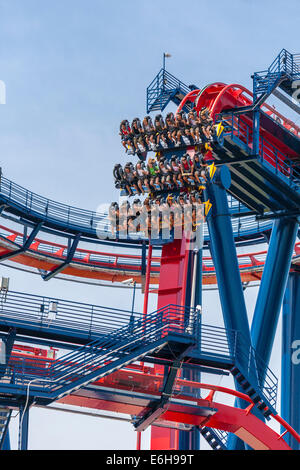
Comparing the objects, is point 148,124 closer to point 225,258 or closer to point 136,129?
point 136,129

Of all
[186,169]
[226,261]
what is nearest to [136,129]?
[186,169]

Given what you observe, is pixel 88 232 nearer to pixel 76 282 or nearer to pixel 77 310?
pixel 76 282

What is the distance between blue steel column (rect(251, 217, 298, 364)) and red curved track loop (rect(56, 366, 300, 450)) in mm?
6472

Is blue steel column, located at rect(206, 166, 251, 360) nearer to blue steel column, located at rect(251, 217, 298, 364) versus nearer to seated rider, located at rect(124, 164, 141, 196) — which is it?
blue steel column, located at rect(251, 217, 298, 364)

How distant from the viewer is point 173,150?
41.0 meters

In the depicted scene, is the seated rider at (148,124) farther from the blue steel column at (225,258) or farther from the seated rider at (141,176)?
the blue steel column at (225,258)

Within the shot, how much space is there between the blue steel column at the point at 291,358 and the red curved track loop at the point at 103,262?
7.42 feet

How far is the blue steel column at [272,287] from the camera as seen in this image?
43.6m

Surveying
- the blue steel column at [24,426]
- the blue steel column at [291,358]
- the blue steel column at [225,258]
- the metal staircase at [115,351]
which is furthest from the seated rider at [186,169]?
the blue steel column at [291,358]

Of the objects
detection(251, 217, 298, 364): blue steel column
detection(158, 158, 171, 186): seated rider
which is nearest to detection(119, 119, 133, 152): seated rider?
detection(158, 158, 171, 186): seated rider
